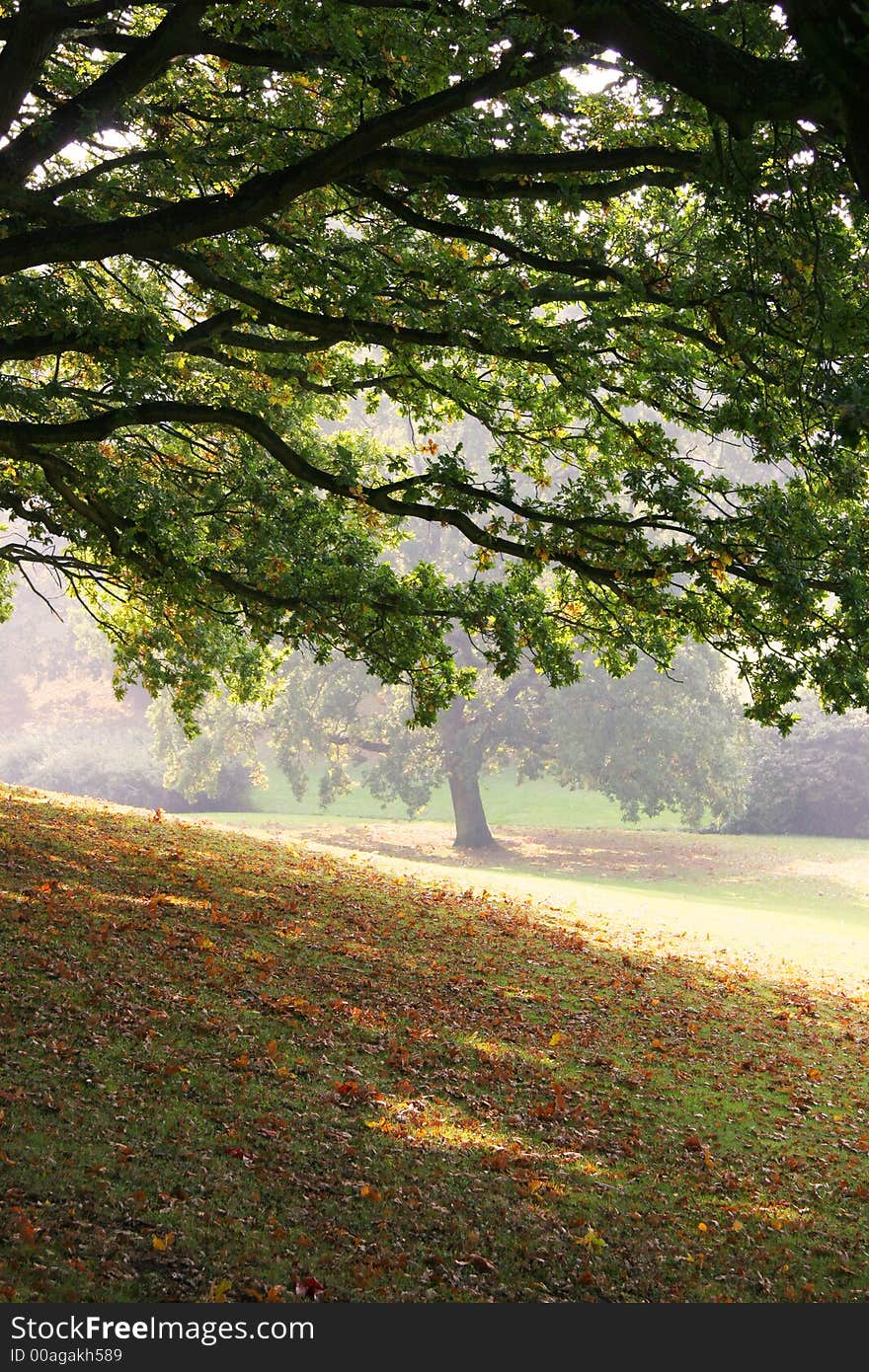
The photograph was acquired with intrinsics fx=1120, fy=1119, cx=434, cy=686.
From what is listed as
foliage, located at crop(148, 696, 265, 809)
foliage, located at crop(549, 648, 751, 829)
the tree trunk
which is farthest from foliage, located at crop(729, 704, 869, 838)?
foliage, located at crop(148, 696, 265, 809)

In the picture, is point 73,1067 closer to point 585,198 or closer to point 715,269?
point 585,198

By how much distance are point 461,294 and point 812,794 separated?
38265mm

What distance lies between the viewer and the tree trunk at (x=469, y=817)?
134ft

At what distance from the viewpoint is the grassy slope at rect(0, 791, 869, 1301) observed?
6207 millimetres

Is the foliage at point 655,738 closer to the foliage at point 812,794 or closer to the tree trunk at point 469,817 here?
the tree trunk at point 469,817

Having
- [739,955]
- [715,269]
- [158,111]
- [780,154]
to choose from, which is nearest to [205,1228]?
[780,154]

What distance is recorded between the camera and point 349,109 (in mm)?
7781

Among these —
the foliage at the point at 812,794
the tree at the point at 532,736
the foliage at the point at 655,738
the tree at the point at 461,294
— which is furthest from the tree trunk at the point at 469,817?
the tree at the point at 461,294

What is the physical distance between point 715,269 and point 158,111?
16.1ft

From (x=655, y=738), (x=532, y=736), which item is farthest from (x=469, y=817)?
(x=655, y=738)

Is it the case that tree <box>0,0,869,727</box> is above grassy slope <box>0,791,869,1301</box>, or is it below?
above

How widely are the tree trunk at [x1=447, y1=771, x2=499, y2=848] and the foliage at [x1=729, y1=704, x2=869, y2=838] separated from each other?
406 inches

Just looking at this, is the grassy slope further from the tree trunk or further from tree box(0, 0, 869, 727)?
the tree trunk

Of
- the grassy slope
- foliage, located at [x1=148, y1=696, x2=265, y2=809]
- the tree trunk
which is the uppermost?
foliage, located at [x1=148, y1=696, x2=265, y2=809]
